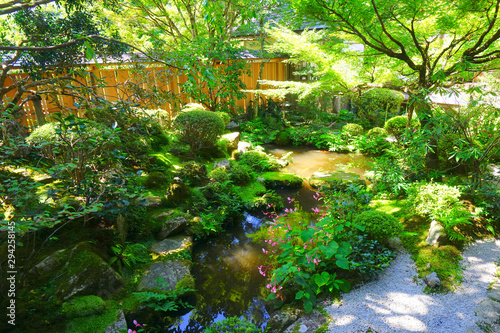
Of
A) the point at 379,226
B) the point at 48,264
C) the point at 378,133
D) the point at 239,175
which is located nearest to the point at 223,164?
the point at 239,175

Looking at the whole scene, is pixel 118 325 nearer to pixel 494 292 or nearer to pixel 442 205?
pixel 494 292

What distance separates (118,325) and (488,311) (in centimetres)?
432

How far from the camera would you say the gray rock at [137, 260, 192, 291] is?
426cm

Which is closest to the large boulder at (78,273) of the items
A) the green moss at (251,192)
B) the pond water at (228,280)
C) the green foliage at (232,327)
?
the pond water at (228,280)

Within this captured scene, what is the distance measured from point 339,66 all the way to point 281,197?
19.4ft

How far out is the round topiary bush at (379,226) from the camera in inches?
183

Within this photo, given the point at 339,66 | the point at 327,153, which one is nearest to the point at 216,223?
the point at 327,153

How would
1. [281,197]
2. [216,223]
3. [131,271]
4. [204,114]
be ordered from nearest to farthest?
1. [131,271]
2. [216,223]
3. [281,197]
4. [204,114]

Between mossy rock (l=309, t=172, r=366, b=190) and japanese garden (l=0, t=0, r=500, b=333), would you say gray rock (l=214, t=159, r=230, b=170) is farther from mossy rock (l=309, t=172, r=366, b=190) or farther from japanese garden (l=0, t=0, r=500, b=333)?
mossy rock (l=309, t=172, r=366, b=190)

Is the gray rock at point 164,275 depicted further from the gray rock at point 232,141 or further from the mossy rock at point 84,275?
the gray rock at point 232,141

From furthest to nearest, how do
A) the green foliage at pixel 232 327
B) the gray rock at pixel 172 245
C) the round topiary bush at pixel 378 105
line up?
the round topiary bush at pixel 378 105 → the gray rock at pixel 172 245 → the green foliage at pixel 232 327

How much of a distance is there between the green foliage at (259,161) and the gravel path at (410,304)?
5.18 m

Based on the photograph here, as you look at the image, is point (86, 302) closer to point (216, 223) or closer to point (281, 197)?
point (216, 223)

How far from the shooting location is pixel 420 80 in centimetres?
624
